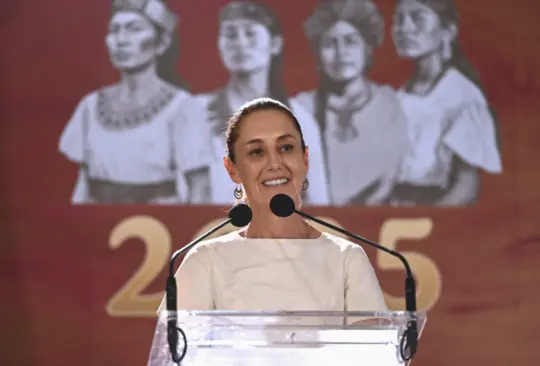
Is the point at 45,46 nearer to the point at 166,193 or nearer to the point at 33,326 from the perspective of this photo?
the point at 166,193

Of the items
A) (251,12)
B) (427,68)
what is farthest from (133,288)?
(427,68)

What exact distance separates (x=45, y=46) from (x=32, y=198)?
65cm

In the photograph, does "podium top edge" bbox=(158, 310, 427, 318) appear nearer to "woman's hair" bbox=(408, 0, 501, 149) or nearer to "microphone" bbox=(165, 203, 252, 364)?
"microphone" bbox=(165, 203, 252, 364)

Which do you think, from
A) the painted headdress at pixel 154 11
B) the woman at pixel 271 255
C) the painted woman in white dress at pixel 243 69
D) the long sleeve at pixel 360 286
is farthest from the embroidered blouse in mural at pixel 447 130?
the long sleeve at pixel 360 286

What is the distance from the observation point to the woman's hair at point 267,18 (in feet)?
11.6

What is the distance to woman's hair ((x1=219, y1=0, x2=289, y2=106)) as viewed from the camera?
139 inches

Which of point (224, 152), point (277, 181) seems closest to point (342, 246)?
point (277, 181)

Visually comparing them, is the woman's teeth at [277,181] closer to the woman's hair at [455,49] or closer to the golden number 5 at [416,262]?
the golden number 5 at [416,262]

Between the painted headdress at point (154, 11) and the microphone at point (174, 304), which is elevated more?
the painted headdress at point (154, 11)

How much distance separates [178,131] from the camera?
11.6ft

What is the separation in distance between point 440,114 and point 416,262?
63cm

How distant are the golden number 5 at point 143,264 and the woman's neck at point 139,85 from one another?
0.51 m

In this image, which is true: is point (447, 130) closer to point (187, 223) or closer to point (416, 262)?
point (416, 262)

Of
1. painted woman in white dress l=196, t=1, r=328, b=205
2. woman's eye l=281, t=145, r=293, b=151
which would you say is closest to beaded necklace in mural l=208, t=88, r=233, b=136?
painted woman in white dress l=196, t=1, r=328, b=205
